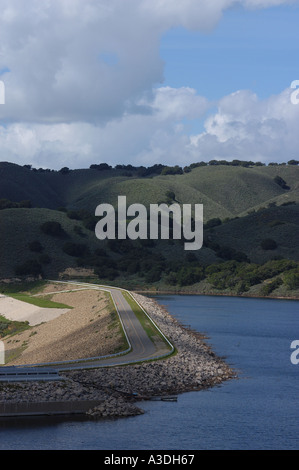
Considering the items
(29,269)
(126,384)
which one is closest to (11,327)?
(126,384)

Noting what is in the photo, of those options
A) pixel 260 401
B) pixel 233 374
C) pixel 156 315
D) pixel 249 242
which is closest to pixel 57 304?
pixel 156 315

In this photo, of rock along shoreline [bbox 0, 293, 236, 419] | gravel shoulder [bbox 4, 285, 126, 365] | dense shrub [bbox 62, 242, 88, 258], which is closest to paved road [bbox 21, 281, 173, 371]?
gravel shoulder [bbox 4, 285, 126, 365]

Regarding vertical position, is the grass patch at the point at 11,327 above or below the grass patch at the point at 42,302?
below

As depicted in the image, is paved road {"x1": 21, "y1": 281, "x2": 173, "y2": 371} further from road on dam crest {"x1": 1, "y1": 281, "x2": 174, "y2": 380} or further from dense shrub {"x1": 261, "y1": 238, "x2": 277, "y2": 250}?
dense shrub {"x1": 261, "y1": 238, "x2": 277, "y2": 250}

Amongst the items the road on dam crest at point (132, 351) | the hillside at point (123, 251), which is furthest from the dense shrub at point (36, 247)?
the road on dam crest at point (132, 351)

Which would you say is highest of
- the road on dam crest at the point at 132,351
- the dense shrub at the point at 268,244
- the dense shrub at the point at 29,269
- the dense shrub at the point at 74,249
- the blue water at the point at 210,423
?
the dense shrub at the point at 268,244

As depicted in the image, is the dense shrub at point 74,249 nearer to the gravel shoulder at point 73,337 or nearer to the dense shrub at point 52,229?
the dense shrub at point 52,229
